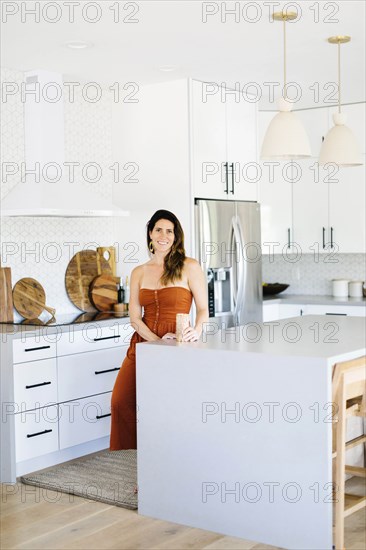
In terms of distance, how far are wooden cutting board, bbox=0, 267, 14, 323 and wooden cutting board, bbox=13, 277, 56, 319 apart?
128 mm

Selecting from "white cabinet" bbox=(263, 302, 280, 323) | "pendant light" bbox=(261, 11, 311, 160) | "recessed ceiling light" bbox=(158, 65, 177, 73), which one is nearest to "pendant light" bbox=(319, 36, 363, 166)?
"pendant light" bbox=(261, 11, 311, 160)

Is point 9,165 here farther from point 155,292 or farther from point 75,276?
point 155,292

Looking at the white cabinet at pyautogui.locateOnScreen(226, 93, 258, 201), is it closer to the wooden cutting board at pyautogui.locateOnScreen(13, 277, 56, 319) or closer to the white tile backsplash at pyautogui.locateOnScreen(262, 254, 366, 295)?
the white tile backsplash at pyautogui.locateOnScreen(262, 254, 366, 295)

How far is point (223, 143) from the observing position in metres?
5.98

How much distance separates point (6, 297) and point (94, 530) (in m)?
1.89

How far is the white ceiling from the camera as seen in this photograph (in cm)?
402

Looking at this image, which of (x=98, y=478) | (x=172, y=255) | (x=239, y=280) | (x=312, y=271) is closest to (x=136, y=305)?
(x=172, y=255)

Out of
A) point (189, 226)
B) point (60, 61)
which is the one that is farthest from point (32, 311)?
point (60, 61)

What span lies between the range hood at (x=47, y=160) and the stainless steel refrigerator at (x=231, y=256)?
30.3 inches

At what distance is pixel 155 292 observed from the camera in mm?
4281

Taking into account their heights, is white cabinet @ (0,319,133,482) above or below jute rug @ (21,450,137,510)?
above

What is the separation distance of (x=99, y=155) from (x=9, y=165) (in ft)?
3.08

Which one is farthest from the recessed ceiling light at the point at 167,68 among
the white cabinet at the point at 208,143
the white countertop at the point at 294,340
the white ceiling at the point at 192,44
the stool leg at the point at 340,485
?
the stool leg at the point at 340,485

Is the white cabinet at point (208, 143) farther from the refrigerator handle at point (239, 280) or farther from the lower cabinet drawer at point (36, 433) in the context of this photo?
the lower cabinet drawer at point (36, 433)
